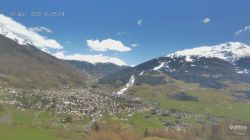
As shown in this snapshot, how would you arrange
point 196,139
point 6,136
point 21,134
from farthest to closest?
point 196,139 < point 21,134 < point 6,136

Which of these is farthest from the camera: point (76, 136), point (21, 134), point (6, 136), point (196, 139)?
point (196, 139)

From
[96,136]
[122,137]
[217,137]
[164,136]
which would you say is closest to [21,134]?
[96,136]

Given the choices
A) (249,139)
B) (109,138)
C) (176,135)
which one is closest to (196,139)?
(176,135)

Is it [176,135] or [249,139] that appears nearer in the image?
[249,139]

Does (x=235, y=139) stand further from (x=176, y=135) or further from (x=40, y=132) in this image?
(x=40, y=132)

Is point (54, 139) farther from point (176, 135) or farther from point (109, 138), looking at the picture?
point (176, 135)

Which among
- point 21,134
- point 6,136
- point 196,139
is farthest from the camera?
point 196,139

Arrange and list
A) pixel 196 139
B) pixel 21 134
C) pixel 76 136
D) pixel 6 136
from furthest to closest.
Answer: pixel 196 139
pixel 76 136
pixel 21 134
pixel 6 136

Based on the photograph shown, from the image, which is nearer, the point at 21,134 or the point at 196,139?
the point at 21,134
